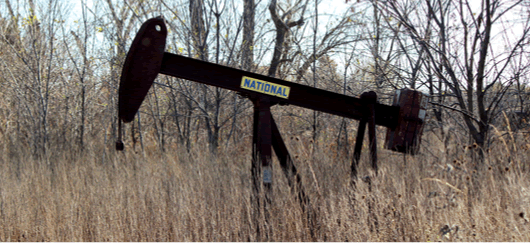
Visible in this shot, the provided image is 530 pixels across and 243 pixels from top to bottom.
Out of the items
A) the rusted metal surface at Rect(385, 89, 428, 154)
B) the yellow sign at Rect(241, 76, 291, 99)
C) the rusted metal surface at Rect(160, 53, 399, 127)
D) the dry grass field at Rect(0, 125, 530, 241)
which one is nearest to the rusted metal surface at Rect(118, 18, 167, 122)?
the rusted metal surface at Rect(160, 53, 399, 127)

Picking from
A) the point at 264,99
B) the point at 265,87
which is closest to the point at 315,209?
the point at 264,99

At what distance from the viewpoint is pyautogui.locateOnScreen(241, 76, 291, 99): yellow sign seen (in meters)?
4.12

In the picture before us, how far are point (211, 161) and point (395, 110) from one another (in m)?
3.47

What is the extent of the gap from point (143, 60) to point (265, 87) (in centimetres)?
124

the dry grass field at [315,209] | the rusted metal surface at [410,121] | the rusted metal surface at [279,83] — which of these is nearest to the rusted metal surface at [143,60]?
the rusted metal surface at [279,83]

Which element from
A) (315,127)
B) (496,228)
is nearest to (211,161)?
(315,127)

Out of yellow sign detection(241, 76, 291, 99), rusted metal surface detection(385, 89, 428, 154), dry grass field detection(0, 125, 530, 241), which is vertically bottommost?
dry grass field detection(0, 125, 530, 241)

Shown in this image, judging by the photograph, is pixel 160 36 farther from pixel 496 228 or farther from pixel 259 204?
pixel 496 228

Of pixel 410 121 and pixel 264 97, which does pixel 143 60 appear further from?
pixel 410 121

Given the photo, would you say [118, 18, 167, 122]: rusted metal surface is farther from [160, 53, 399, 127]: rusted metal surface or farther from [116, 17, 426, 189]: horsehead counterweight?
[160, 53, 399, 127]: rusted metal surface

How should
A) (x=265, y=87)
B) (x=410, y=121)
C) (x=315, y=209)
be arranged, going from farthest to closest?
(x=410, y=121) < (x=315, y=209) < (x=265, y=87)

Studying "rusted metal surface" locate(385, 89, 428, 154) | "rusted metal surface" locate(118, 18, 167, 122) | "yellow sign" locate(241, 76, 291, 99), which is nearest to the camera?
"rusted metal surface" locate(118, 18, 167, 122)

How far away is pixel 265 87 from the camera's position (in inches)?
165

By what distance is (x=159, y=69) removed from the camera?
148 inches
